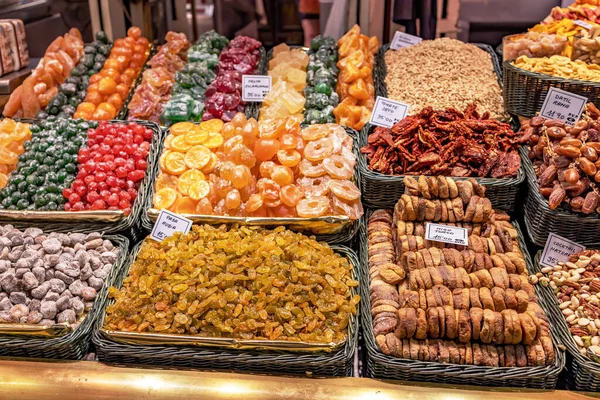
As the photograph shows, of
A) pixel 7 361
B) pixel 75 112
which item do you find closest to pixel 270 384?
pixel 7 361

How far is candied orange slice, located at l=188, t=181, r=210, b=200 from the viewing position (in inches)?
96.6

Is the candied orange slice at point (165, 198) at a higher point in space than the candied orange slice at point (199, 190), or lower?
lower

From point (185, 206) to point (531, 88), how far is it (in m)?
1.61

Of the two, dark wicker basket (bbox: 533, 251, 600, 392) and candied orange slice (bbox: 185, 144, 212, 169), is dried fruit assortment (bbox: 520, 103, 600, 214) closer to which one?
dark wicker basket (bbox: 533, 251, 600, 392)

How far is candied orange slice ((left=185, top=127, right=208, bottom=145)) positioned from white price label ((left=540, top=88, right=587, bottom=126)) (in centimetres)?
151

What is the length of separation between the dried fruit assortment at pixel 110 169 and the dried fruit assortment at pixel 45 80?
627 mm

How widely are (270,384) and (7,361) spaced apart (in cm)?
87

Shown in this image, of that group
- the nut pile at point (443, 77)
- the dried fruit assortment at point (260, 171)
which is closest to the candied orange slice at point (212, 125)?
the dried fruit assortment at point (260, 171)

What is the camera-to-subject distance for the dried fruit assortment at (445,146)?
98.3 inches

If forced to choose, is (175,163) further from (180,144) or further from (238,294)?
(238,294)

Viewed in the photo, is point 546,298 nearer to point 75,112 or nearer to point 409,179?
point 409,179

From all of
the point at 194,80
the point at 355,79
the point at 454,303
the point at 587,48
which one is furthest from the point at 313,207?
the point at 587,48

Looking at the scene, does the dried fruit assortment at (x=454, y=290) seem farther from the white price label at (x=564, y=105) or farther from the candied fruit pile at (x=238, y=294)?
the white price label at (x=564, y=105)

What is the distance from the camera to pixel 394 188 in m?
2.48
